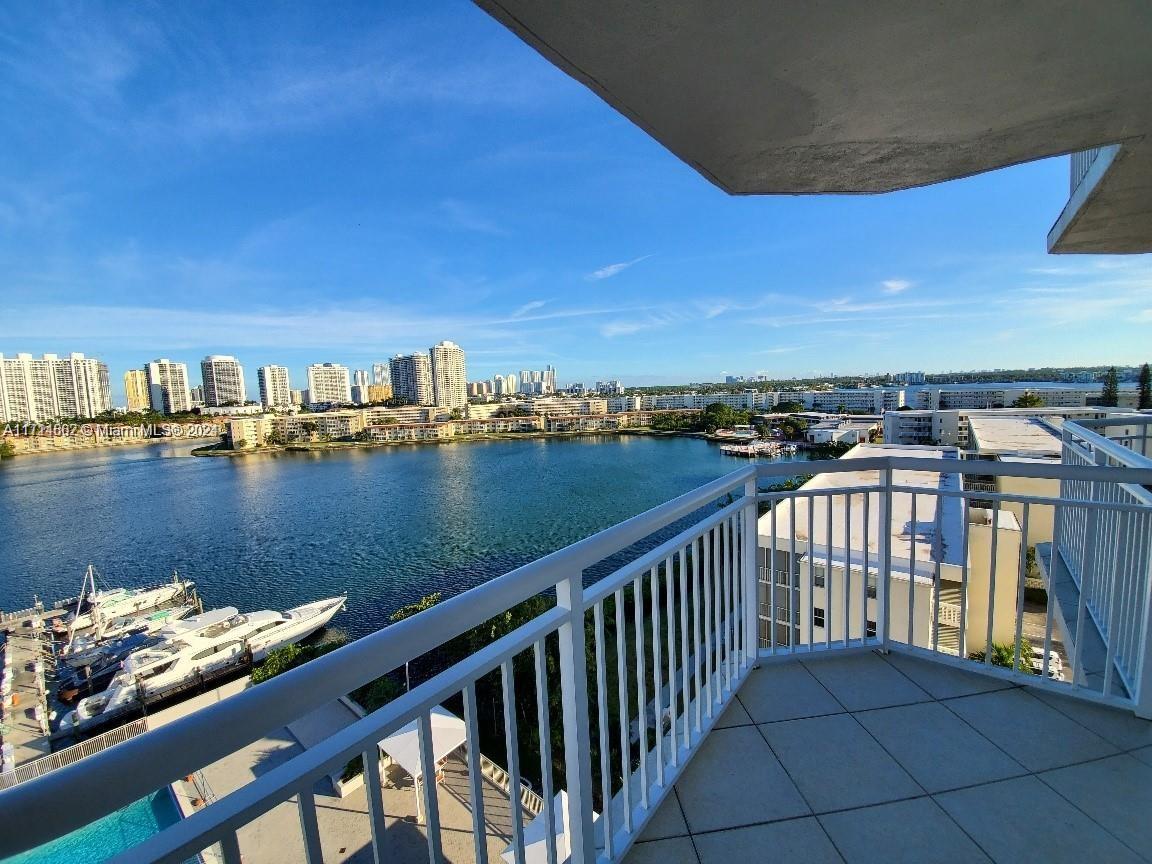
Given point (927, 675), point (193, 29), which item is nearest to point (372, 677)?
point (927, 675)

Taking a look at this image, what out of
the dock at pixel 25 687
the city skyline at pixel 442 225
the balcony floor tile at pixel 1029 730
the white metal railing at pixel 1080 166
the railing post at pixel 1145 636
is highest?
the city skyline at pixel 442 225

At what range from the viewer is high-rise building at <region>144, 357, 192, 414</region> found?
217ft

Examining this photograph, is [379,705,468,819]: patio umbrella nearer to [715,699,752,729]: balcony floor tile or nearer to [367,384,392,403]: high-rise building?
[715,699,752,729]: balcony floor tile

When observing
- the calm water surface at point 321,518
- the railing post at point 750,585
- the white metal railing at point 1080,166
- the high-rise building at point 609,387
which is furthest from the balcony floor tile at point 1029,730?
the high-rise building at point 609,387

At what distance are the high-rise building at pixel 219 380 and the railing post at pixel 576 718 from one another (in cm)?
8206

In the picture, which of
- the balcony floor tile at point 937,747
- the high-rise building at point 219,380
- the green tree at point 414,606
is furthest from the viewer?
the high-rise building at point 219,380

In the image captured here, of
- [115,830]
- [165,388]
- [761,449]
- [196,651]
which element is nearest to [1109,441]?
[115,830]

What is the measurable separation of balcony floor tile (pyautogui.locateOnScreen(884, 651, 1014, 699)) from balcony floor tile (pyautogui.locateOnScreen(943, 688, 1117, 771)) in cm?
4

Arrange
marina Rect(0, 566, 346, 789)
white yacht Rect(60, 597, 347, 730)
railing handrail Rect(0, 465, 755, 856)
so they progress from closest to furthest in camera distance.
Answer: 1. railing handrail Rect(0, 465, 755, 856)
2. marina Rect(0, 566, 346, 789)
3. white yacht Rect(60, 597, 347, 730)

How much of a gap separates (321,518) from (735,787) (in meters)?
27.4

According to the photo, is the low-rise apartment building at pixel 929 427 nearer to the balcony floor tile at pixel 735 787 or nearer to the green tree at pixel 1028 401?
the green tree at pixel 1028 401

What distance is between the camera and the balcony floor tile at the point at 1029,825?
1344mm

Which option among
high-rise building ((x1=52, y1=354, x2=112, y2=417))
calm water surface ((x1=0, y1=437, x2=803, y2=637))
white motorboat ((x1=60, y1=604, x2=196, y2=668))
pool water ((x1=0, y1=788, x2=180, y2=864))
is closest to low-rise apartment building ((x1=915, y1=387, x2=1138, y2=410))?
calm water surface ((x1=0, y1=437, x2=803, y2=637))

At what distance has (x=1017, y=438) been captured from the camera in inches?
431
